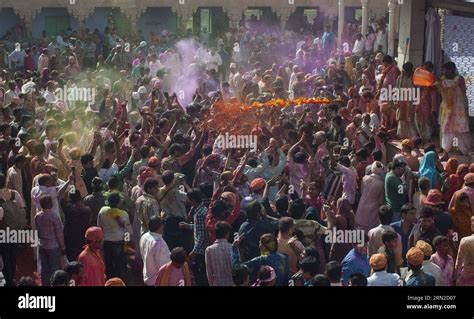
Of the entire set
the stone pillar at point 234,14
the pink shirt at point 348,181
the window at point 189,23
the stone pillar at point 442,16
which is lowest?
the pink shirt at point 348,181

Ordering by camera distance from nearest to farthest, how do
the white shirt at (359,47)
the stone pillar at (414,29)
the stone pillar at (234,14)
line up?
the stone pillar at (414,29), the white shirt at (359,47), the stone pillar at (234,14)

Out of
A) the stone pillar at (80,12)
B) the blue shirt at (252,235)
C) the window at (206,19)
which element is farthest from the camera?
the window at (206,19)

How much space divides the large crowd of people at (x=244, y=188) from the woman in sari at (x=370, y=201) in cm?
1

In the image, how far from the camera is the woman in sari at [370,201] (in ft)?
32.3

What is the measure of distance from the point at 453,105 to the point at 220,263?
5.15 m

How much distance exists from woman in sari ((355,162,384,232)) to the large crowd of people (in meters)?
0.01

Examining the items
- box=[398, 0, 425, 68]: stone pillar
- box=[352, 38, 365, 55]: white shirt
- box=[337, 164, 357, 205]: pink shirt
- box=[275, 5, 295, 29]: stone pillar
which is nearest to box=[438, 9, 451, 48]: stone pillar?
box=[398, 0, 425, 68]: stone pillar

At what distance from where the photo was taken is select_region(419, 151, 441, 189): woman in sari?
10.1 meters

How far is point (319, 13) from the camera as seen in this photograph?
27.0 meters

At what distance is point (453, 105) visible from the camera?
40.3 feet

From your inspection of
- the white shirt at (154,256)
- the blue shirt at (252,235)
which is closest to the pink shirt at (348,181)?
the blue shirt at (252,235)

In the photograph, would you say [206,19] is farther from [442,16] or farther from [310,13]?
[442,16]

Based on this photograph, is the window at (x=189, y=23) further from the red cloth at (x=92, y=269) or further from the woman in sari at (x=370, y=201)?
the red cloth at (x=92, y=269)
